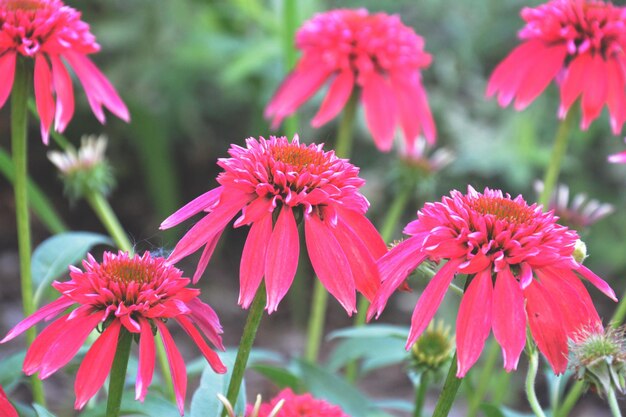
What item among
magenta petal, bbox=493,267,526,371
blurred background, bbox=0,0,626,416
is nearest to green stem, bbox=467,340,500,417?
magenta petal, bbox=493,267,526,371

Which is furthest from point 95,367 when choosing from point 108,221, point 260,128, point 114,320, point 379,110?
point 260,128

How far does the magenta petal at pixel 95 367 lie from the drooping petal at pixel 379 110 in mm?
572

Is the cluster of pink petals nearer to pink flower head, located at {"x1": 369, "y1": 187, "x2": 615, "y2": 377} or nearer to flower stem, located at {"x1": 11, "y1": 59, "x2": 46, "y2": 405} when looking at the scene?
pink flower head, located at {"x1": 369, "y1": 187, "x2": 615, "y2": 377}

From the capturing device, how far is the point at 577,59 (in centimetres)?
100

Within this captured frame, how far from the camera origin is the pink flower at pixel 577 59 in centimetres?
98

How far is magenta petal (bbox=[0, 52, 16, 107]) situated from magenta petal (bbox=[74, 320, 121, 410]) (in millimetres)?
271

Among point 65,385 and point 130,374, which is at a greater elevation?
point 130,374

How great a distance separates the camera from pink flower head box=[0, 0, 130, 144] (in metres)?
0.80

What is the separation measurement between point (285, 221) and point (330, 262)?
4 cm


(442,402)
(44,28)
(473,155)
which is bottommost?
(442,402)

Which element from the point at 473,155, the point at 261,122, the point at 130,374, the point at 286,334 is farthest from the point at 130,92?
the point at 130,374

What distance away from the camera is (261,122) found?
238 centimetres

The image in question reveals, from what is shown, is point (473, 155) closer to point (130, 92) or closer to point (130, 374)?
point (130, 92)

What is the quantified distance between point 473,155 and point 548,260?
5.26ft
